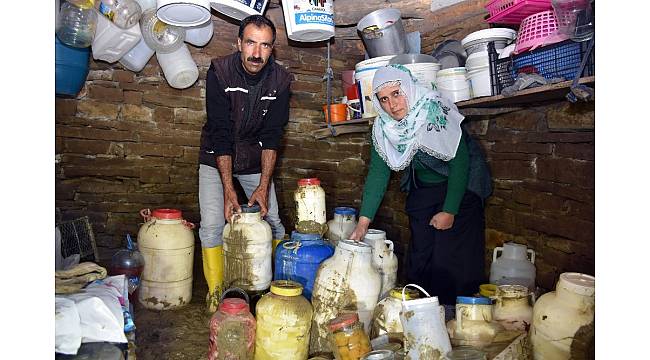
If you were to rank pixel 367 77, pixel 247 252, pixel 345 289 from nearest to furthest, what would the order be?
pixel 345 289, pixel 247 252, pixel 367 77

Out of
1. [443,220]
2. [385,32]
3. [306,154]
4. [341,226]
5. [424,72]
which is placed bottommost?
[341,226]

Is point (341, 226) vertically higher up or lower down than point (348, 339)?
higher up

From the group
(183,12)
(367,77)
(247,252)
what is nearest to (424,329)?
(247,252)

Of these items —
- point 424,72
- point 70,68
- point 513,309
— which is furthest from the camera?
point 70,68

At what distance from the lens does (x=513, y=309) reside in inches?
93.4

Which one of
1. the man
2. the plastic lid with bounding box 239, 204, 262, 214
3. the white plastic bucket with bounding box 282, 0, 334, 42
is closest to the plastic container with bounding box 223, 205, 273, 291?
the plastic lid with bounding box 239, 204, 262, 214

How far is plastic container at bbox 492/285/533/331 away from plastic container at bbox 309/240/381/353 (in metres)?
0.63

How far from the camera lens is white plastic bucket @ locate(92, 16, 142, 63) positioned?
379cm

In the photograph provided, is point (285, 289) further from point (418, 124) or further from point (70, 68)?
point (70, 68)

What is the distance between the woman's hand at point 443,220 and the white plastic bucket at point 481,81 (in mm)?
780

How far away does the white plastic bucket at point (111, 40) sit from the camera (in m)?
3.79

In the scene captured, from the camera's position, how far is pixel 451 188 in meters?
3.05

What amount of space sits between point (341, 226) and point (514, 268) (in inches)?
49.8

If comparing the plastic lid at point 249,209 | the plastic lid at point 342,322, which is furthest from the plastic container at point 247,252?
the plastic lid at point 342,322
